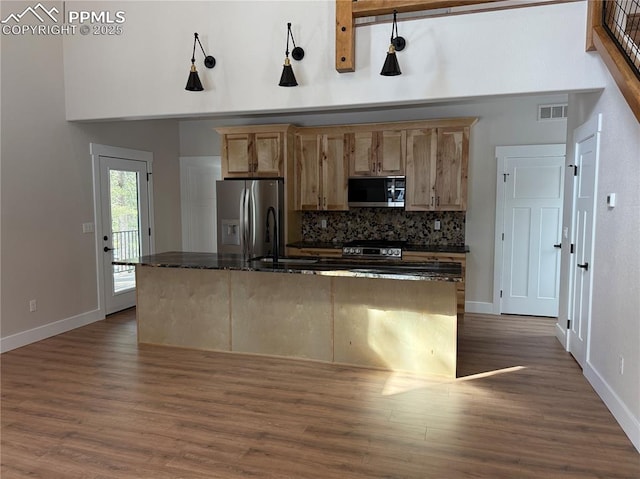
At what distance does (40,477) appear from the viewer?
237 cm

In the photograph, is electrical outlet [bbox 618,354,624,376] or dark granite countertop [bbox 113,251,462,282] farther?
dark granite countertop [bbox 113,251,462,282]

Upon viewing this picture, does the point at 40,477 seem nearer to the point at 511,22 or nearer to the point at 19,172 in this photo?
the point at 19,172

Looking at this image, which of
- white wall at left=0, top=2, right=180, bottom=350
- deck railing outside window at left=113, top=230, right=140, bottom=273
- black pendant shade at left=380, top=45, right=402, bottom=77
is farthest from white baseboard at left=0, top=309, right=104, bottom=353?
black pendant shade at left=380, top=45, right=402, bottom=77

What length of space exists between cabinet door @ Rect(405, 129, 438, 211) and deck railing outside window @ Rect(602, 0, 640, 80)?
2.32m

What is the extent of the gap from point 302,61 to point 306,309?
2212 millimetres

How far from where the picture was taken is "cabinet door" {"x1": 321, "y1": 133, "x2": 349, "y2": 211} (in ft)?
19.2

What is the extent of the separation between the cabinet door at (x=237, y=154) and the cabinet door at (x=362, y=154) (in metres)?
1.35

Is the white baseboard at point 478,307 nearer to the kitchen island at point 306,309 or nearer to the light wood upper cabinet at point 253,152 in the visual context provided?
the kitchen island at point 306,309

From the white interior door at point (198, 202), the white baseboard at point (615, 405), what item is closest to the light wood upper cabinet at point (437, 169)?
the white baseboard at point (615, 405)

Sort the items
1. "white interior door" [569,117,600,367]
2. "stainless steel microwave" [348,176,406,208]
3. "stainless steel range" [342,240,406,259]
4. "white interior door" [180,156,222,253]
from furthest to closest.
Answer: "white interior door" [180,156,222,253], "stainless steel microwave" [348,176,406,208], "stainless steel range" [342,240,406,259], "white interior door" [569,117,600,367]

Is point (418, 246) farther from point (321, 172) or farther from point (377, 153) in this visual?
point (321, 172)

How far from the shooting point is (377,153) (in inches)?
224

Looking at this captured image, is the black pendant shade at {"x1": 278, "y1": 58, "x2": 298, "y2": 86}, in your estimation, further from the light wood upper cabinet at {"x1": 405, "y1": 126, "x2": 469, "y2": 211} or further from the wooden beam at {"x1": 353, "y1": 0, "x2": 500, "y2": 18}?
the light wood upper cabinet at {"x1": 405, "y1": 126, "x2": 469, "y2": 211}

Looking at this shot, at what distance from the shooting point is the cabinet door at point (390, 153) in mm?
5598
